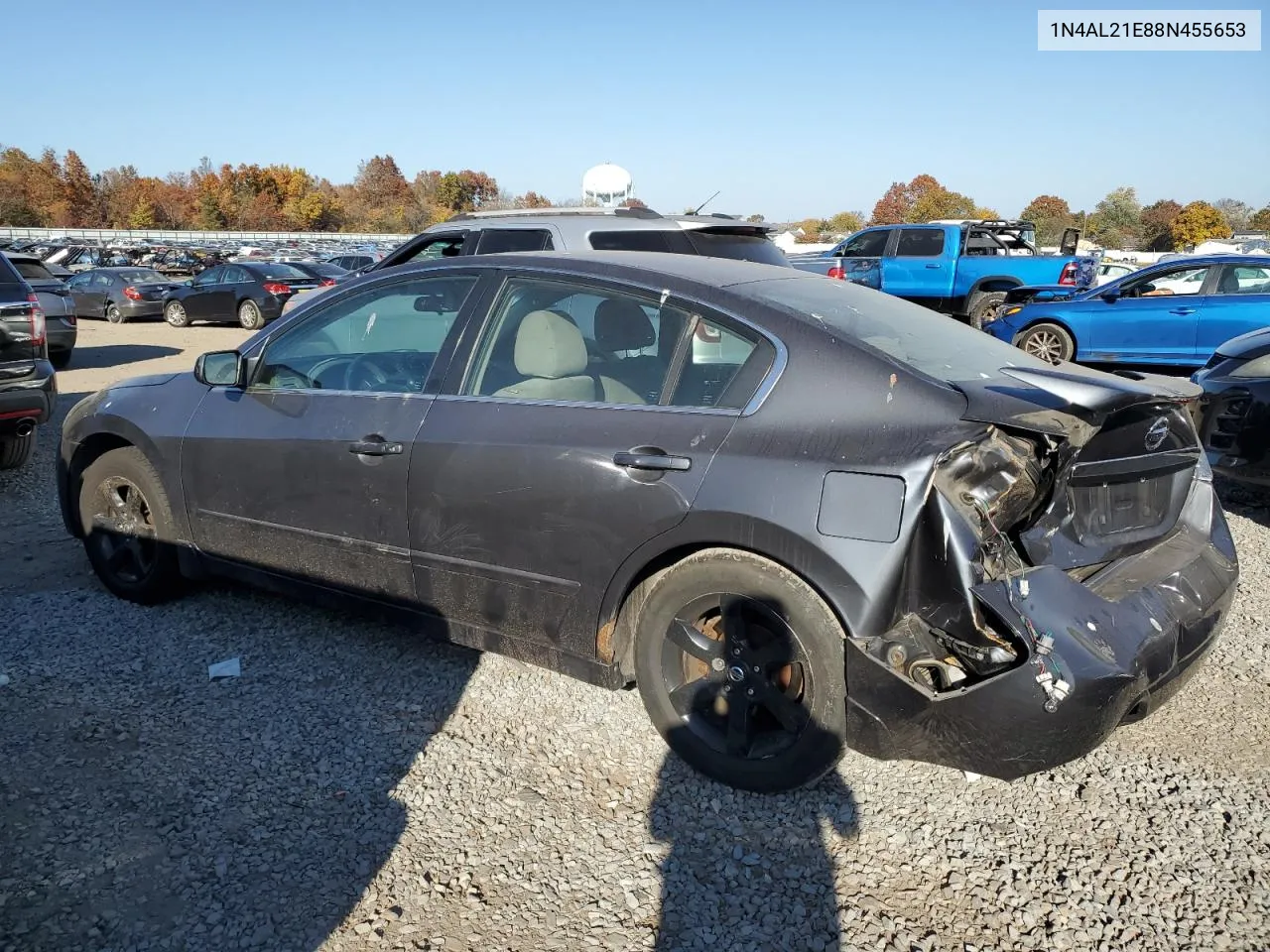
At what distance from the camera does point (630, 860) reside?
273cm

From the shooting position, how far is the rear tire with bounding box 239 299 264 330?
19.8 metres

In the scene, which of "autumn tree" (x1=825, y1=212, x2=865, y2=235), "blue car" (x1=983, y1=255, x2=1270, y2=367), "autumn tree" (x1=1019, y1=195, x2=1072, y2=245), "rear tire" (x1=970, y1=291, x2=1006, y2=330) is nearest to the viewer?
"blue car" (x1=983, y1=255, x2=1270, y2=367)

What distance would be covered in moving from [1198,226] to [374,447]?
62183 millimetres

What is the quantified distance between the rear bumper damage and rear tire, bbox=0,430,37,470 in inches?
265

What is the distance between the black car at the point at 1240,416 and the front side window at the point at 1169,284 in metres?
6.01

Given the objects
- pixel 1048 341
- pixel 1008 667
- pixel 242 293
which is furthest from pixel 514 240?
pixel 242 293

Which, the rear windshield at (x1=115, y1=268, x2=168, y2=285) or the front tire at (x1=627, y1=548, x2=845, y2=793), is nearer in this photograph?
the front tire at (x1=627, y1=548, x2=845, y2=793)

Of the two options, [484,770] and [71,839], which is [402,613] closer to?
[484,770]

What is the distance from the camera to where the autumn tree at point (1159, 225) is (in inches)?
2229

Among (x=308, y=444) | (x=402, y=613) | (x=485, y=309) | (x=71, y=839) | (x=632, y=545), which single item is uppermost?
(x=485, y=309)

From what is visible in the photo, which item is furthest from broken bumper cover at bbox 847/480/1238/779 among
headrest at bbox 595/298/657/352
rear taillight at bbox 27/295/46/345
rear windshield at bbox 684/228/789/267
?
rear taillight at bbox 27/295/46/345

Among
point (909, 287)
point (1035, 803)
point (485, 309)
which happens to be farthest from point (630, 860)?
point (909, 287)

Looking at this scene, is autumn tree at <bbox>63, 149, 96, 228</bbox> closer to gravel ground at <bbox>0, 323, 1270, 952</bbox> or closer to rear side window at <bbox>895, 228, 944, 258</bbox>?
rear side window at <bbox>895, 228, 944, 258</bbox>

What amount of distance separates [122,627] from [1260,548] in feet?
19.7
